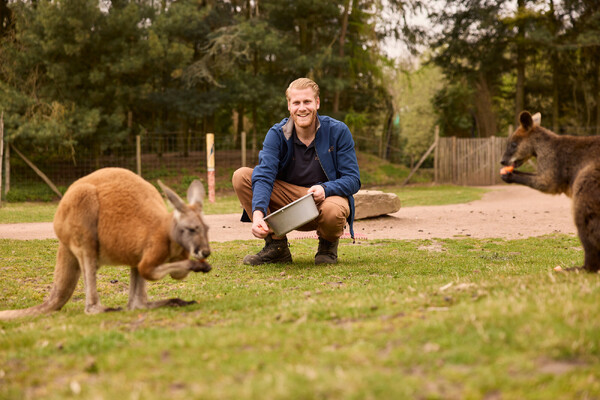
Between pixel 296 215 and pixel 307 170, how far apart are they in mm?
1222

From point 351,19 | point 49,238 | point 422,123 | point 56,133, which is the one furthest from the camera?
point 422,123

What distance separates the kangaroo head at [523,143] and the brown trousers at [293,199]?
6.34 ft

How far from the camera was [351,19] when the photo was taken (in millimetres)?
28109

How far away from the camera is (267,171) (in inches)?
260

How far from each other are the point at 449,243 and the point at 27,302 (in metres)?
6.10

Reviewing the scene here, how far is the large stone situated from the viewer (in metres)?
12.0

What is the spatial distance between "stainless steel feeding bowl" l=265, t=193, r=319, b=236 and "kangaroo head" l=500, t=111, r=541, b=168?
1920 millimetres

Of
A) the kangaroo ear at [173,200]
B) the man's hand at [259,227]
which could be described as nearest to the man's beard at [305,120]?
the man's hand at [259,227]

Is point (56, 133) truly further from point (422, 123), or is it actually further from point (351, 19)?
point (422, 123)

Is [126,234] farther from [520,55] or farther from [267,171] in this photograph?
[520,55]

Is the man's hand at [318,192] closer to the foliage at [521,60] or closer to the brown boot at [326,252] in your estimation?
the brown boot at [326,252]

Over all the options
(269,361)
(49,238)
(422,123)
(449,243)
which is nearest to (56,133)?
(49,238)

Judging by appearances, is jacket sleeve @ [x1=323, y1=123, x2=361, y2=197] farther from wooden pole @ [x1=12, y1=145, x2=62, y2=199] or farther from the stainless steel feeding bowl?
wooden pole @ [x1=12, y1=145, x2=62, y2=199]

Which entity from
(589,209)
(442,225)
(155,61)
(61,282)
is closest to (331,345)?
(589,209)
